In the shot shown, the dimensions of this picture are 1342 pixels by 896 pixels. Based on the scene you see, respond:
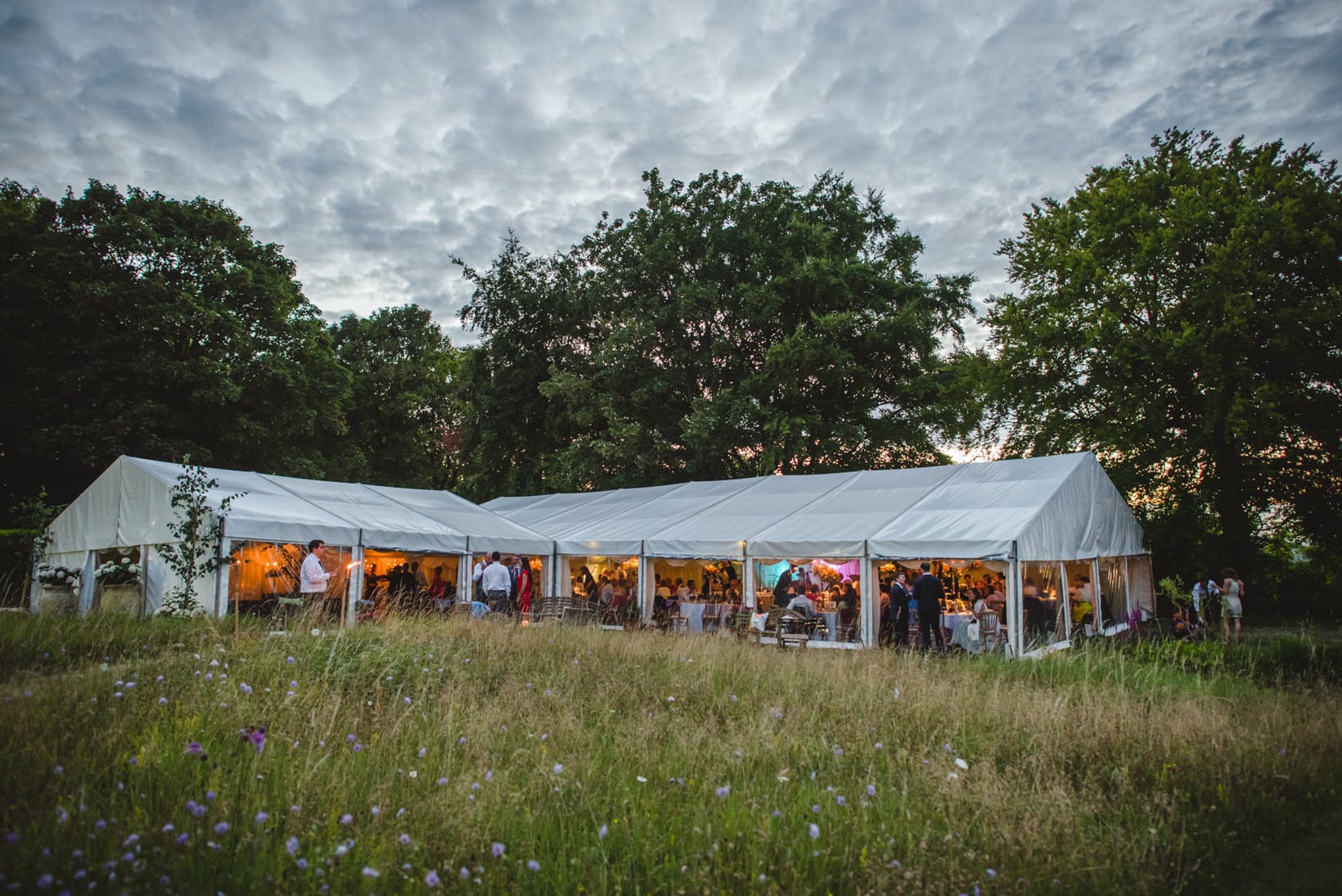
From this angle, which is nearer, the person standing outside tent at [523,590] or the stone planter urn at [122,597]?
the stone planter urn at [122,597]

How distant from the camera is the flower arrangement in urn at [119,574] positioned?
39.2ft

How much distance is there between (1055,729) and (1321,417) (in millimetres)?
17304

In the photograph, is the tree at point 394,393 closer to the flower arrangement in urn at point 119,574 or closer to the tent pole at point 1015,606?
the flower arrangement in urn at point 119,574

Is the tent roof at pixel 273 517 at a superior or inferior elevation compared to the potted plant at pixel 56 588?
superior

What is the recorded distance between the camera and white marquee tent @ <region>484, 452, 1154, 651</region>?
11.8m

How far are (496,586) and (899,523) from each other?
6.70 metres

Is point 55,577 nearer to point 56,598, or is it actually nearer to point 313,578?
point 56,598

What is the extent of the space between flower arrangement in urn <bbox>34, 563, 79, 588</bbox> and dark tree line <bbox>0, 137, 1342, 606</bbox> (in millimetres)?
8253

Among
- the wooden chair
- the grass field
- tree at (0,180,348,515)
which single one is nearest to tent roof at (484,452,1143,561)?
the wooden chair

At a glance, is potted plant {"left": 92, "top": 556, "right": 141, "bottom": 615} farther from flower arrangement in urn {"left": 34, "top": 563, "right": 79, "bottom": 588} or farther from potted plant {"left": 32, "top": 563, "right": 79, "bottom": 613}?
flower arrangement in urn {"left": 34, "top": 563, "right": 79, "bottom": 588}

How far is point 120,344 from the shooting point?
67.4 feet

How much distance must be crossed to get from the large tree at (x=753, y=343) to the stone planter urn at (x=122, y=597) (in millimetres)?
12526

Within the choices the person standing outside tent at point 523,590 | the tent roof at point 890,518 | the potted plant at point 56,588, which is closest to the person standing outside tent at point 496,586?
the person standing outside tent at point 523,590

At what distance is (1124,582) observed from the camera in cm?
1544
